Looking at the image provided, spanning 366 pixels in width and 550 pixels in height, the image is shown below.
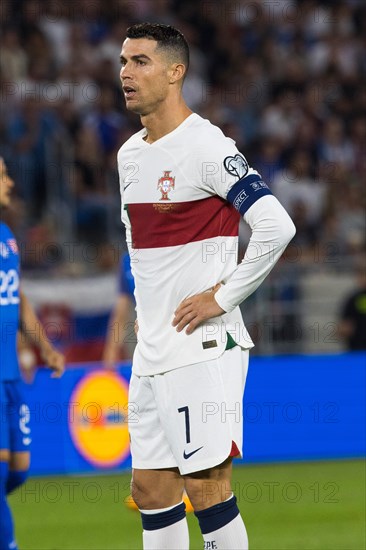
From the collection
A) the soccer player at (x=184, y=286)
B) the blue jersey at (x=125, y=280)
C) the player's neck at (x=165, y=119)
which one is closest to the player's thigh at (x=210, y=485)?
the soccer player at (x=184, y=286)

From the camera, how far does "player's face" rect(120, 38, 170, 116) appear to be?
15.9 ft

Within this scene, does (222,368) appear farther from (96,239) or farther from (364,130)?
(364,130)

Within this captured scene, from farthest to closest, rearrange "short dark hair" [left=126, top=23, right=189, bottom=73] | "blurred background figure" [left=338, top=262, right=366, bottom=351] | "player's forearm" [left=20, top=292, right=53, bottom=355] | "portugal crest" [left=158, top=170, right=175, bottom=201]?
"blurred background figure" [left=338, top=262, right=366, bottom=351], "player's forearm" [left=20, top=292, right=53, bottom=355], "short dark hair" [left=126, top=23, right=189, bottom=73], "portugal crest" [left=158, top=170, right=175, bottom=201]

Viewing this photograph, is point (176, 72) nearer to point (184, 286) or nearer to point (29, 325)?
point (184, 286)

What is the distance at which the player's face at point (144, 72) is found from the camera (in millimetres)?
4859

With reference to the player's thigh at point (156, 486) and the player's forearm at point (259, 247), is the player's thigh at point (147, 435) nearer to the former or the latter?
the player's thigh at point (156, 486)

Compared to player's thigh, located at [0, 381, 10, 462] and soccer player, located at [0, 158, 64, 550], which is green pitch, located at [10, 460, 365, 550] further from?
player's thigh, located at [0, 381, 10, 462]

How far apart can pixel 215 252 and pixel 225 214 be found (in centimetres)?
16

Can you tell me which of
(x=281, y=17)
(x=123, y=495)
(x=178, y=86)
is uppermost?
(x=281, y=17)

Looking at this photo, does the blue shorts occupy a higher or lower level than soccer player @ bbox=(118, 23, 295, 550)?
lower

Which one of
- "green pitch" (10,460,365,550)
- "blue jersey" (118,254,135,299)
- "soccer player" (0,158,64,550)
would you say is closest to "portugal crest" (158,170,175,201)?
"soccer player" (0,158,64,550)

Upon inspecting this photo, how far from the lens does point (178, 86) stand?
4.95 meters

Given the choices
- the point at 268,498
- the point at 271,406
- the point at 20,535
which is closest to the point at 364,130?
the point at 271,406

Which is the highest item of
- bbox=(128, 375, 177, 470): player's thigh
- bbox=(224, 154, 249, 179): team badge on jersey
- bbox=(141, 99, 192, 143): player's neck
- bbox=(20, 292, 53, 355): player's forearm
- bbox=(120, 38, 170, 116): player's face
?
bbox=(120, 38, 170, 116): player's face
